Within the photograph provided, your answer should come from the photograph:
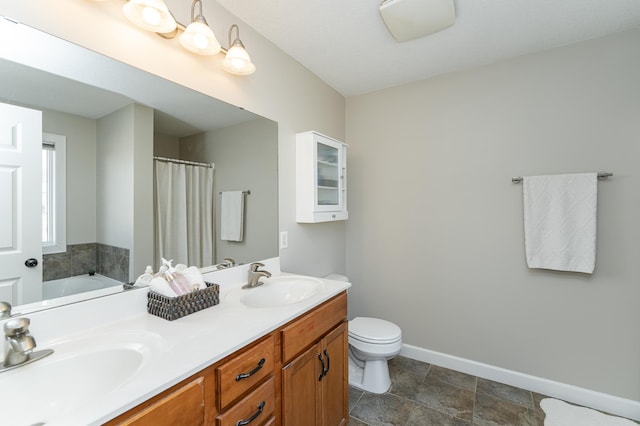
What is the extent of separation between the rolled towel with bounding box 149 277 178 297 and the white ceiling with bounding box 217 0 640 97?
1.40 metres

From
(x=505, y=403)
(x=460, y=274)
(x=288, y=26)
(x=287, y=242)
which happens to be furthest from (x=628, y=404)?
(x=288, y=26)

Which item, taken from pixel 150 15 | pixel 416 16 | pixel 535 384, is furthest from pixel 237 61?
pixel 535 384

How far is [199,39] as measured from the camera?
1312 millimetres

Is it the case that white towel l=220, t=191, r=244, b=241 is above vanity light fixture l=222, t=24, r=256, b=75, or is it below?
below

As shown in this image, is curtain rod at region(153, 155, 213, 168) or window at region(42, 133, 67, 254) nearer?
window at region(42, 133, 67, 254)

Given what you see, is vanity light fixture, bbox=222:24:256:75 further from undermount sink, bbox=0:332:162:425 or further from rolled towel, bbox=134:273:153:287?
undermount sink, bbox=0:332:162:425

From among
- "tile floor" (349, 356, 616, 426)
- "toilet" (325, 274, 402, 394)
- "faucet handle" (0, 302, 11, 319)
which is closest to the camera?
"faucet handle" (0, 302, 11, 319)

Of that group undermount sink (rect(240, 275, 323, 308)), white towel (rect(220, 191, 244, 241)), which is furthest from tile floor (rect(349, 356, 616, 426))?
white towel (rect(220, 191, 244, 241))

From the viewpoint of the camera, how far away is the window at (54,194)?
98cm

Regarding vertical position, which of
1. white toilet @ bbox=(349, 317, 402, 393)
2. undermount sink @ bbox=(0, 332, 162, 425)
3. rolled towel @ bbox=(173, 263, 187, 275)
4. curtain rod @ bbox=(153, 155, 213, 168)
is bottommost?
white toilet @ bbox=(349, 317, 402, 393)

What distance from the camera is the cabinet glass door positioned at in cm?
219

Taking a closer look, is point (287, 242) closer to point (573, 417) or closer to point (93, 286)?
point (93, 286)

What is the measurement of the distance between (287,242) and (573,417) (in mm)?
2124

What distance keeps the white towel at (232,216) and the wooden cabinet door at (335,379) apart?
79 cm
